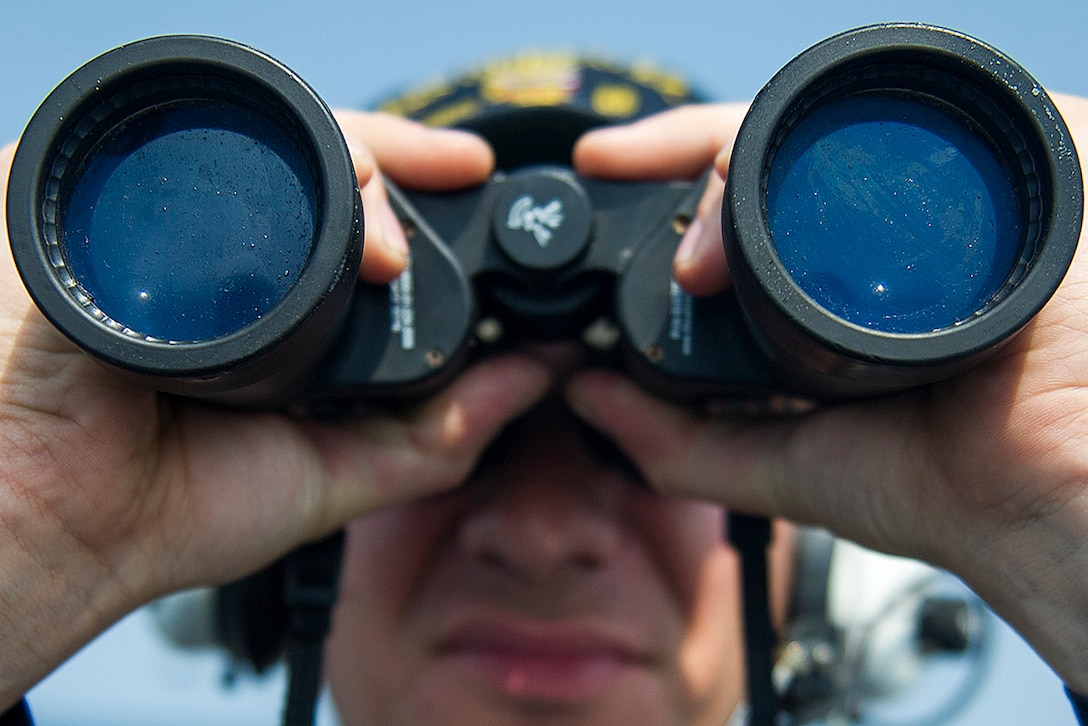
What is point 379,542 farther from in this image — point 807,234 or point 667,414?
point 807,234

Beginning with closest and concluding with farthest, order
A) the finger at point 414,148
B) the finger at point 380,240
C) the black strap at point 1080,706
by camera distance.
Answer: the black strap at point 1080,706, the finger at point 380,240, the finger at point 414,148

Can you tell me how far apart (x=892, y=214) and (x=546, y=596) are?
2.44ft

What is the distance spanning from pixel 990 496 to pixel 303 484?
27.8 inches

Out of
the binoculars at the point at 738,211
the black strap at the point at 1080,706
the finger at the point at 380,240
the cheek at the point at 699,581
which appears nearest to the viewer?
the binoculars at the point at 738,211

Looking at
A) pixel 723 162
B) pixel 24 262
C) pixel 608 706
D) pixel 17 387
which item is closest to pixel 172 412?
pixel 17 387

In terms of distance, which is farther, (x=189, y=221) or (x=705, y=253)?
(x=705, y=253)

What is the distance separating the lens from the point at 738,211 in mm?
796

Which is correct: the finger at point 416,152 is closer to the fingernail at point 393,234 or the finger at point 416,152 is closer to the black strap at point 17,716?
the fingernail at point 393,234

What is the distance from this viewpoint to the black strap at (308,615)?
1.17 meters

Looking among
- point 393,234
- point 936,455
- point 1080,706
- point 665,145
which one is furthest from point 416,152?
point 1080,706

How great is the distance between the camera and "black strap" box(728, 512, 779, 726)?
3.98ft

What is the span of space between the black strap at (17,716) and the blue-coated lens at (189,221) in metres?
0.44

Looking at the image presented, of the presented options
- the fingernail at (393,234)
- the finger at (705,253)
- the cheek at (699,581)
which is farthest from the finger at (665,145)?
the cheek at (699,581)

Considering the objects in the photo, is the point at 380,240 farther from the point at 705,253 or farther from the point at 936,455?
the point at 936,455
